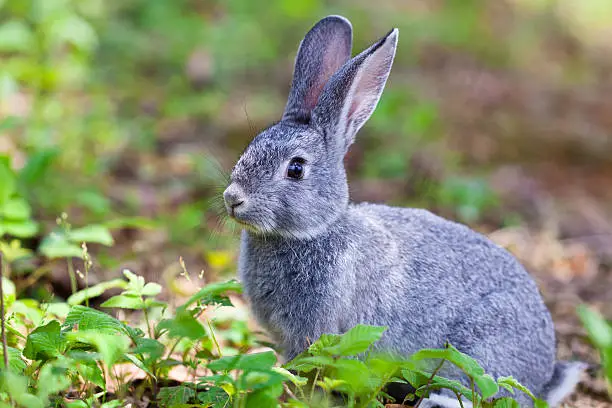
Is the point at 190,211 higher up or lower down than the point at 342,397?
higher up

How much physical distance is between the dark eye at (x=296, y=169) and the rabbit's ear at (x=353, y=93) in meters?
0.31

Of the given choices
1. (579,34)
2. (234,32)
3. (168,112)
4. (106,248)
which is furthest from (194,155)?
(579,34)

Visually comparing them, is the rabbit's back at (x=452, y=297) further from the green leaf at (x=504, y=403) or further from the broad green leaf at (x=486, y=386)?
the broad green leaf at (x=486, y=386)

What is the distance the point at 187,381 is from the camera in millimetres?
4504

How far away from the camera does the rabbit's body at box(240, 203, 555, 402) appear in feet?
15.3

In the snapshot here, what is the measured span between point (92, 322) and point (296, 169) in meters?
1.57

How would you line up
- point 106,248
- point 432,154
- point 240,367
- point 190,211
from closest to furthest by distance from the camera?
point 240,367 < point 106,248 < point 190,211 < point 432,154

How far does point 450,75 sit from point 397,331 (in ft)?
26.9

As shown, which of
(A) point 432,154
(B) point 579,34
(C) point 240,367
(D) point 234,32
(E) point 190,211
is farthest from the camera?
(B) point 579,34

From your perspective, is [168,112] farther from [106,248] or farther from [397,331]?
[397,331]

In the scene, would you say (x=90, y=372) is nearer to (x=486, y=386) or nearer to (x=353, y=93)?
(x=486, y=386)

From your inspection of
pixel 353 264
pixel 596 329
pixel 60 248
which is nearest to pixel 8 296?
pixel 60 248

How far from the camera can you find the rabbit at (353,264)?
4.62 m

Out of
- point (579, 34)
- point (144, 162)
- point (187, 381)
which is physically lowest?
point (187, 381)
